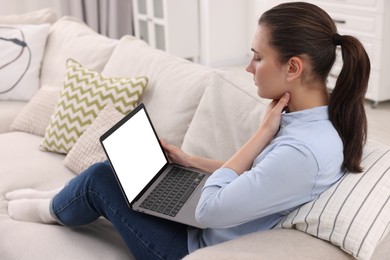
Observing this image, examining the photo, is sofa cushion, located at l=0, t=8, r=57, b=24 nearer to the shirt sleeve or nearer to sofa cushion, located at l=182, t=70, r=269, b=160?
sofa cushion, located at l=182, t=70, r=269, b=160

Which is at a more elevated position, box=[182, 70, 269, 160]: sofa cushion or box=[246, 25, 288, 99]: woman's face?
box=[246, 25, 288, 99]: woman's face

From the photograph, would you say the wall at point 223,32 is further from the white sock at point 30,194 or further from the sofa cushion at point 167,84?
the white sock at point 30,194

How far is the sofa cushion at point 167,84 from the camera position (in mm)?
2066

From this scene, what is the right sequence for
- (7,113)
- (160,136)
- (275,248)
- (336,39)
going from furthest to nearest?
(7,113) < (160,136) < (336,39) < (275,248)

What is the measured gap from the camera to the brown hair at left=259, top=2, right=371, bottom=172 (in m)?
1.32

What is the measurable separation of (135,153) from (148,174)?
7 cm

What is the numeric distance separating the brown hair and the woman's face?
0.02m

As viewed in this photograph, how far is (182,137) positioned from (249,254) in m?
0.94

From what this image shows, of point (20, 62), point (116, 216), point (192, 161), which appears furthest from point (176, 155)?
point (20, 62)

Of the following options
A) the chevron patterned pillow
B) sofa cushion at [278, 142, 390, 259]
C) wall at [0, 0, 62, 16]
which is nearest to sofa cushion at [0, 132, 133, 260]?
the chevron patterned pillow

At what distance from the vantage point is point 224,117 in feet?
6.20

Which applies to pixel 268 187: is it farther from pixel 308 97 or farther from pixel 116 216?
pixel 116 216

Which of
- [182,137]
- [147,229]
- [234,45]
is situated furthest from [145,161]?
[234,45]

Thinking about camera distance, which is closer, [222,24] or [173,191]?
[173,191]
